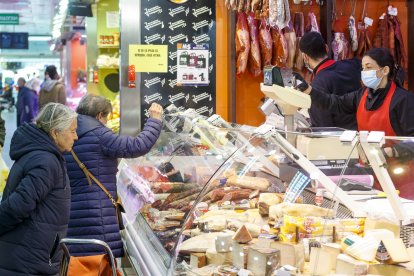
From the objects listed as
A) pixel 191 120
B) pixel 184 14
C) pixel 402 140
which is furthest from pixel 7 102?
pixel 402 140

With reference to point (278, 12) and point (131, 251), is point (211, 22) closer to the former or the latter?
point (278, 12)

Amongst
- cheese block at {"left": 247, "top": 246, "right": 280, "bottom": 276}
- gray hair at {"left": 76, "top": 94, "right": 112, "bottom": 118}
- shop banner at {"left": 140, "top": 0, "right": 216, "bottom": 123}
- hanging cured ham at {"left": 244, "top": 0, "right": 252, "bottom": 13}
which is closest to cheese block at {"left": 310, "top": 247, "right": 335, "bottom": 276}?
cheese block at {"left": 247, "top": 246, "right": 280, "bottom": 276}

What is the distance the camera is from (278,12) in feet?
21.8

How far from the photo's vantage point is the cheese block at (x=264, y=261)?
10.0 feet

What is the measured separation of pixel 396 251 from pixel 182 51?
17.6 ft

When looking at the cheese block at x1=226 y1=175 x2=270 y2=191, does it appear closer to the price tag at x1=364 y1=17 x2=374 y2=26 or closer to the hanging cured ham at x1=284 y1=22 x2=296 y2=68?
the hanging cured ham at x1=284 y1=22 x2=296 y2=68

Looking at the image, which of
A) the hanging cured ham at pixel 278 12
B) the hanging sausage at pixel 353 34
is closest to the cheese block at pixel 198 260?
the hanging cured ham at pixel 278 12

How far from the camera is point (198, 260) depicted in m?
3.44

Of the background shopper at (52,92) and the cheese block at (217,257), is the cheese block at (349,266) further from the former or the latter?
the background shopper at (52,92)

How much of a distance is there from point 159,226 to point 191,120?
3.70 ft

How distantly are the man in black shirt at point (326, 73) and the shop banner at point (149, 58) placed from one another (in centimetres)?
196

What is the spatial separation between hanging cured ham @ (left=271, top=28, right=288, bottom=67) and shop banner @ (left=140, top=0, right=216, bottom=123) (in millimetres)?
796

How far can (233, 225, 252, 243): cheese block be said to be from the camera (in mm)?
3314

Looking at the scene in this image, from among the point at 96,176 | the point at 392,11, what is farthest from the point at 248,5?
the point at 96,176
